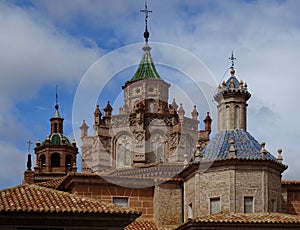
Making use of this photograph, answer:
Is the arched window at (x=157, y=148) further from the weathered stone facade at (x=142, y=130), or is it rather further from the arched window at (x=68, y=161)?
the arched window at (x=68, y=161)

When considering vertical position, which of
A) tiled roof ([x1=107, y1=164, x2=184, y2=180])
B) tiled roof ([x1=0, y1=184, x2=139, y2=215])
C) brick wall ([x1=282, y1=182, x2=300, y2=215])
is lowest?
tiled roof ([x1=0, y1=184, x2=139, y2=215])

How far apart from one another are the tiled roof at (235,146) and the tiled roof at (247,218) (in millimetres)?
3270

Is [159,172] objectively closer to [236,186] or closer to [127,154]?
[236,186]

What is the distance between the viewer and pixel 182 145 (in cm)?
6619

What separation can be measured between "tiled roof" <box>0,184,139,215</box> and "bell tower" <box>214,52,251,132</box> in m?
13.7

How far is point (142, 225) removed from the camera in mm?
36906

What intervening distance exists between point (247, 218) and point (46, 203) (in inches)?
399

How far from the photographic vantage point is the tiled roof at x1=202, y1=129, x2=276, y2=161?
3653cm

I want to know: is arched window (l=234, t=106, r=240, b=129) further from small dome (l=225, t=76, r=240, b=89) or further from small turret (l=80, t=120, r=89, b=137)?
small turret (l=80, t=120, r=89, b=137)

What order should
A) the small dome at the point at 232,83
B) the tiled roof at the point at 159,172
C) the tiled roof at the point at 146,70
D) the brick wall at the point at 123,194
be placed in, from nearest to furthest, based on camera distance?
the brick wall at the point at 123,194, the tiled roof at the point at 159,172, the small dome at the point at 232,83, the tiled roof at the point at 146,70

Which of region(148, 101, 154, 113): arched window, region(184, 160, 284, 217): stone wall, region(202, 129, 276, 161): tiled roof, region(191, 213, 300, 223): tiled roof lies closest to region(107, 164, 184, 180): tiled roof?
region(202, 129, 276, 161): tiled roof

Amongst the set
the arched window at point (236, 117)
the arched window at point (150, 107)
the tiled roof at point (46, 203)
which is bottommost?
the tiled roof at point (46, 203)

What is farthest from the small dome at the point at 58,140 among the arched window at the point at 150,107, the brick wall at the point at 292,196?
the brick wall at the point at 292,196

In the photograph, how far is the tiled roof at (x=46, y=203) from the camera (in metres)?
26.1
